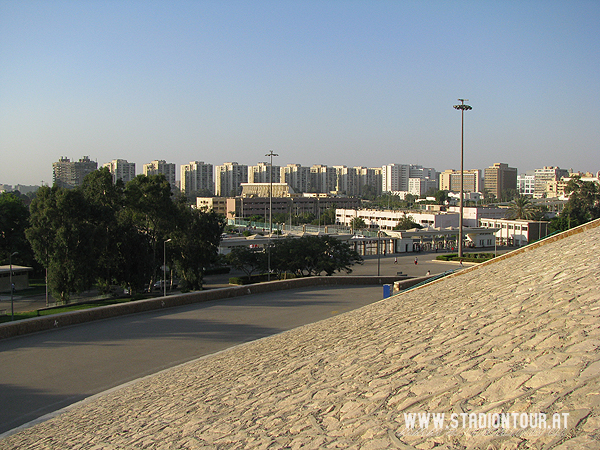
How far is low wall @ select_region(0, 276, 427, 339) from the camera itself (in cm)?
1481

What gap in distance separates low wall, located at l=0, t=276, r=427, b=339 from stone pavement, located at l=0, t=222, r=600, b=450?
20.2ft

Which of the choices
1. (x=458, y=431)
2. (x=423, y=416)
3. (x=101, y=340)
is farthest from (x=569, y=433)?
(x=101, y=340)

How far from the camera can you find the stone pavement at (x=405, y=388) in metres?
4.81

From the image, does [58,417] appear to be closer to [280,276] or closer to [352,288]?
[352,288]

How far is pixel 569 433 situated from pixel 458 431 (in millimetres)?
1014

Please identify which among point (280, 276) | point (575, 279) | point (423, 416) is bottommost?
point (280, 276)

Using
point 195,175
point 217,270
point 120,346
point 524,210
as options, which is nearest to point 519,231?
point 524,210

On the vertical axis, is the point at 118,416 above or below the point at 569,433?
below

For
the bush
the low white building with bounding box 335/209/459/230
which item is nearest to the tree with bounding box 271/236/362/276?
the bush

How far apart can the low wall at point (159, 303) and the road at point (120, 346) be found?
0.30m

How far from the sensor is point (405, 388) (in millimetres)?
6121

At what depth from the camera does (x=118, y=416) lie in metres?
8.54

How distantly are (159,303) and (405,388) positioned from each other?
1478 centimetres

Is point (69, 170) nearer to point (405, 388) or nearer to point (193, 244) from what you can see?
point (193, 244)
